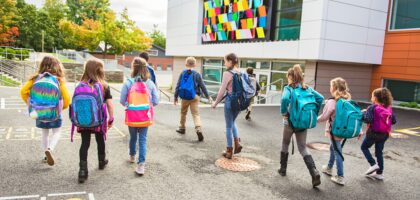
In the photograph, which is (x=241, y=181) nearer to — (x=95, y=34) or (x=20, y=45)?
(x=95, y=34)

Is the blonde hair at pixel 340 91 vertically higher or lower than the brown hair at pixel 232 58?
lower

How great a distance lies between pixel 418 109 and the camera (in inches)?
563

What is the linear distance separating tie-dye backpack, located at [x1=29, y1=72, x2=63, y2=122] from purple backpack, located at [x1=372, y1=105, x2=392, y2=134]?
4.73m

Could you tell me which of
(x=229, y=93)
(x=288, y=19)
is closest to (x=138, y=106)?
(x=229, y=93)

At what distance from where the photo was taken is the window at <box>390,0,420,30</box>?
1555 centimetres

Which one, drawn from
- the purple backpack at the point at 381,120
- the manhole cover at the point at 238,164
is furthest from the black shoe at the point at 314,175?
the purple backpack at the point at 381,120

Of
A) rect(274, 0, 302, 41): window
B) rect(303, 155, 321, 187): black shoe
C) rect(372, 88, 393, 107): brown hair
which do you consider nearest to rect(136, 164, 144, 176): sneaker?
rect(303, 155, 321, 187): black shoe

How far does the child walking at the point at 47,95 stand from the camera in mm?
4465

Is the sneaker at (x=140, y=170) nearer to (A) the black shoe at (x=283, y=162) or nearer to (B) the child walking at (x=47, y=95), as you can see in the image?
(B) the child walking at (x=47, y=95)

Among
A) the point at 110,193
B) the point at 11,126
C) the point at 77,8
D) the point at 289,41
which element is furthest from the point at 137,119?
the point at 77,8

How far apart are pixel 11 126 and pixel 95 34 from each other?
36373 millimetres

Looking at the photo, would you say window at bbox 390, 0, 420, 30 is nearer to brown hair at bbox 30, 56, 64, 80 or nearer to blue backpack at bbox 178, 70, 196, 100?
blue backpack at bbox 178, 70, 196, 100

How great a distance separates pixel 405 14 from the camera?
15.9 m

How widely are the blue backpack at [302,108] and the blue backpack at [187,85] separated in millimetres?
2732
